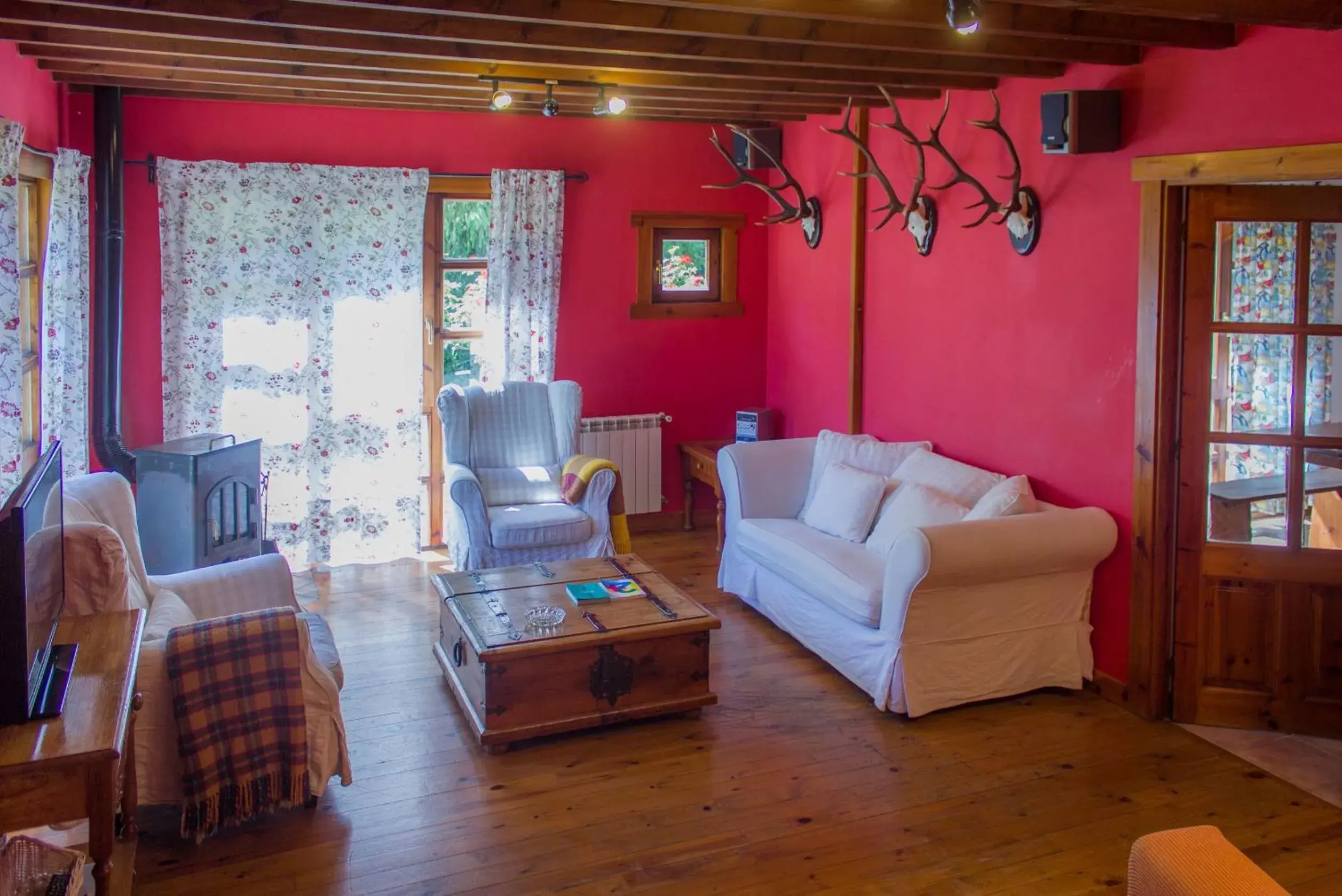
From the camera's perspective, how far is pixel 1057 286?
14.8 feet

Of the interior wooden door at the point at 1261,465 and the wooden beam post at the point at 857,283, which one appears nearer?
the interior wooden door at the point at 1261,465

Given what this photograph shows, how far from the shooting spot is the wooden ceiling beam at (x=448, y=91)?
188 inches

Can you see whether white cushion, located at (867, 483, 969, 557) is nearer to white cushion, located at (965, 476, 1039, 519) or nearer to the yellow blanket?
white cushion, located at (965, 476, 1039, 519)

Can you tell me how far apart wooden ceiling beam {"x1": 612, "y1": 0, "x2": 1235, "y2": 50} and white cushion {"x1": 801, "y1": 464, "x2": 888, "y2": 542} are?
1.97m

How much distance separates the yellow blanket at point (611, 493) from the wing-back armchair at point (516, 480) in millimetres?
23

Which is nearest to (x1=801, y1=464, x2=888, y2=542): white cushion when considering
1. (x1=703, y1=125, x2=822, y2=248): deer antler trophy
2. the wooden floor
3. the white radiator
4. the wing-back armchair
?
the wooden floor

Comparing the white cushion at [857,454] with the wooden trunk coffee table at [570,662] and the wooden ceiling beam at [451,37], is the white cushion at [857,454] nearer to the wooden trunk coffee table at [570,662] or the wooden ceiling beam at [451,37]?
the wooden trunk coffee table at [570,662]

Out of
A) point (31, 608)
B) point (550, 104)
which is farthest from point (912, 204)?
point (31, 608)

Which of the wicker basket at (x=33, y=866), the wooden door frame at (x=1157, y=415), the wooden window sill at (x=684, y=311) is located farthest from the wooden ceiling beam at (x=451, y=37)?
the wicker basket at (x=33, y=866)

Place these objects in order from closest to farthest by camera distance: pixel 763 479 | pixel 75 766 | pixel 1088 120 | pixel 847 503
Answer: pixel 75 766 < pixel 1088 120 < pixel 847 503 < pixel 763 479

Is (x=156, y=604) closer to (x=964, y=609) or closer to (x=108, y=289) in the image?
(x=108, y=289)

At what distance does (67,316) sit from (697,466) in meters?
3.34

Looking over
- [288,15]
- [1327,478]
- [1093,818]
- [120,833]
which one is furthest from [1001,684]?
[288,15]

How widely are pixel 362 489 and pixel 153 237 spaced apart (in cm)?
162
